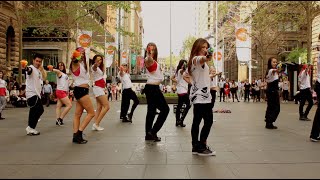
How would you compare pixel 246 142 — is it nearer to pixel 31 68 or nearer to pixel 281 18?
pixel 31 68

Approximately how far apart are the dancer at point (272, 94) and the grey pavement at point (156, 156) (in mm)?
1144

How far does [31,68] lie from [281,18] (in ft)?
85.5

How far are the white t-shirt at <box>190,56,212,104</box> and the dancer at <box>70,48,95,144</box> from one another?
7.79 ft

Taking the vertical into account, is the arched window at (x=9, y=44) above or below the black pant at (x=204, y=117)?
above

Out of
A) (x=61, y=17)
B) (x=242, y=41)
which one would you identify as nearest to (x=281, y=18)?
(x=242, y=41)

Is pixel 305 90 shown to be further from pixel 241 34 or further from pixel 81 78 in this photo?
pixel 241 34

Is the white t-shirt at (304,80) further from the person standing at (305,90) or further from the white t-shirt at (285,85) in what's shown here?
the white t-shirt at (285,85)

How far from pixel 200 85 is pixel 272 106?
14.8ft

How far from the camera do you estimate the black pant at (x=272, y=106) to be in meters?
10.4

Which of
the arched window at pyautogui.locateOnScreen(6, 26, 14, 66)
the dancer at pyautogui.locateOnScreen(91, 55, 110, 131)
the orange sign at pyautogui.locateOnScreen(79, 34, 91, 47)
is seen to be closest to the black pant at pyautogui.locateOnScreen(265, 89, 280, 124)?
the dancer at pyautogui.locateOnScreen(91, 55, 110, 131)

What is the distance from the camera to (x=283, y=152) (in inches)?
261

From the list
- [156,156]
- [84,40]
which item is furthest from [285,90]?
[156,156]

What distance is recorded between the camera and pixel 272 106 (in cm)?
1046

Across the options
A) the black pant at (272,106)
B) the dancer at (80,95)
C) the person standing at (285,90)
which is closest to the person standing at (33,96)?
the dancer at (80,95)
